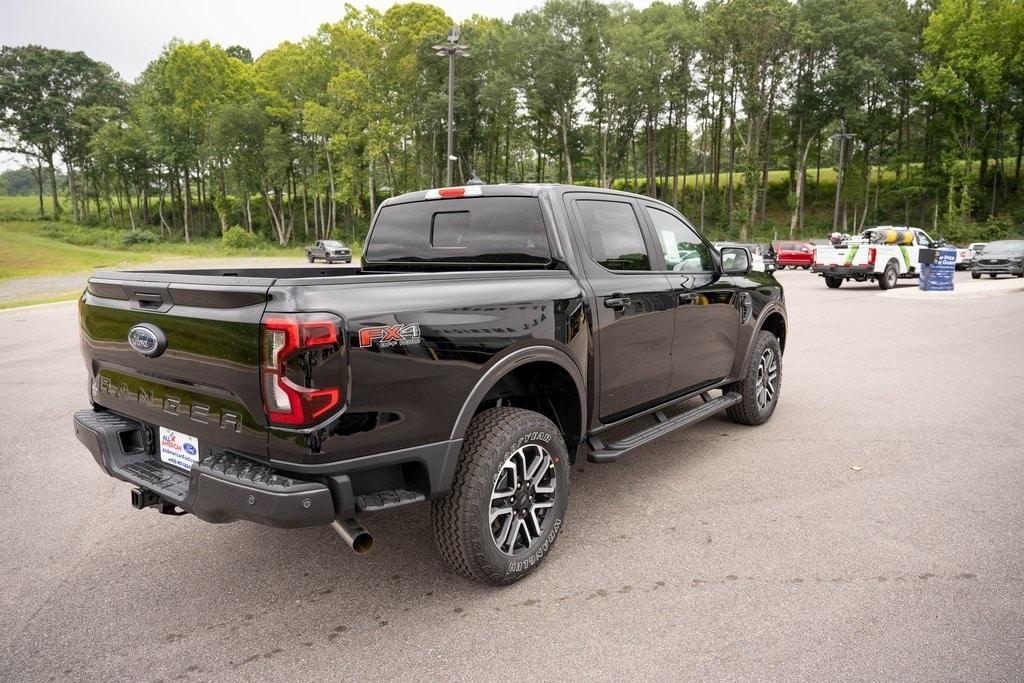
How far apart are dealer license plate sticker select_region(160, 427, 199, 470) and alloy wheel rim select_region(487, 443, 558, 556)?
1.27m

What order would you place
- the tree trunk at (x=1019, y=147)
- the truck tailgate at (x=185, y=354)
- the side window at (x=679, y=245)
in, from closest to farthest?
the truck tailgate at (x=185, y=354), the side window at (x=679, y=245), the tree trunk at (x=1019, y=147)

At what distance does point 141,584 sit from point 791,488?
3742 mm

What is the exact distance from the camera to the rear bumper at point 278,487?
238 centimetres

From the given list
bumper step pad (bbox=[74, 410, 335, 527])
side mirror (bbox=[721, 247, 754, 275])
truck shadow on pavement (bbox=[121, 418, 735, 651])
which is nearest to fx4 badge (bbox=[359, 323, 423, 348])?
bumper step pad (bbox=[74, 410, 335, 527])

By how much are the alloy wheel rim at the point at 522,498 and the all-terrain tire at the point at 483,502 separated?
0.02 meters

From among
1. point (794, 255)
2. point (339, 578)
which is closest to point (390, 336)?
point (339, 578)

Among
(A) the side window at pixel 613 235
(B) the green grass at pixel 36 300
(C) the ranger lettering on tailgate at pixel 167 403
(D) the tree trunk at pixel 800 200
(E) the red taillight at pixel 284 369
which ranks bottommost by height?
(B) the green grass at pixel 36 300

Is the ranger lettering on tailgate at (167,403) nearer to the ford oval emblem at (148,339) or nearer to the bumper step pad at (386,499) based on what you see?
the ford oval emblem at (148,339)

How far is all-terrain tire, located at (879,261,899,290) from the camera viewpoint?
20516 millimetres

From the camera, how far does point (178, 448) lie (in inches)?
113

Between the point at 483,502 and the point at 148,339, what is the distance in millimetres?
1568

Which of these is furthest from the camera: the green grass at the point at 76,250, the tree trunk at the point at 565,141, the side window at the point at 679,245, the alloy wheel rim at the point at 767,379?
the tree trunk at the point at 565,141

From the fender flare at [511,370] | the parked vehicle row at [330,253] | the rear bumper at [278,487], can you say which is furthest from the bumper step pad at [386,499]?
the parked vehicle row at [330,253]

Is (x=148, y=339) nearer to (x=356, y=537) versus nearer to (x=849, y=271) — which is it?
(x=356, y=537)
